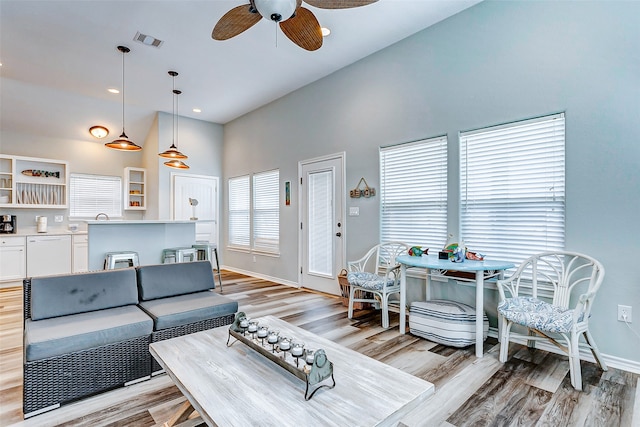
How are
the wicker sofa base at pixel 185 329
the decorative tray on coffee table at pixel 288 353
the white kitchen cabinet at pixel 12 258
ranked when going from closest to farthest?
the decorative tray on coffee table at pixel 288 353 < the wicker sofa base at pixel 185 329 < the white kitchen cabinet at pixel 12 258

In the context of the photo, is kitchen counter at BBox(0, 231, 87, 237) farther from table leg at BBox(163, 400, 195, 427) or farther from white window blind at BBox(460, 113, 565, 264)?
white window blind at BBox(460, 113, 565, 264)

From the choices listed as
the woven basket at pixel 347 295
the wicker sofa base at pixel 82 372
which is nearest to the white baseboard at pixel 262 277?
the woven basket at pixel 347 295

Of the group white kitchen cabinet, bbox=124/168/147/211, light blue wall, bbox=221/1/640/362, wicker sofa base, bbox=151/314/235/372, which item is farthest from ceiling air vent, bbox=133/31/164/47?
white kitchen cabinet, bbox=124/168/147/211

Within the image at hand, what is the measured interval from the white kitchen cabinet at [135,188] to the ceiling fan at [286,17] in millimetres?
5400

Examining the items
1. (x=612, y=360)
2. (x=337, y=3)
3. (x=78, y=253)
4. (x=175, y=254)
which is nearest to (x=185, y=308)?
(x=175, y=254)

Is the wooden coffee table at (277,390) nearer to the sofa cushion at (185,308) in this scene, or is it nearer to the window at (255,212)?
the sofa cushion at (185,308)

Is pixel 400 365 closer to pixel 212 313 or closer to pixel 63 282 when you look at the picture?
pixel 212 313

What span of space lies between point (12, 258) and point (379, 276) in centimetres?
599

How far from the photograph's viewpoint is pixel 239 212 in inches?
269

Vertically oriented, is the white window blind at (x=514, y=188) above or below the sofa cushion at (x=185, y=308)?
above

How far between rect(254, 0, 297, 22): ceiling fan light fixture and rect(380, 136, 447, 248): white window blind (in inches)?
88.8

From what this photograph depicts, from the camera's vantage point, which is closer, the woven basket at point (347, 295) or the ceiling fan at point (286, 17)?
the ceiling fan at point (286, 17)

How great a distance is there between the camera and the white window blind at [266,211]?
584cm

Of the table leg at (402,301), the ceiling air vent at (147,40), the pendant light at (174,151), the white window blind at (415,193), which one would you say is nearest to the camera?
the table leg at (402,301)
